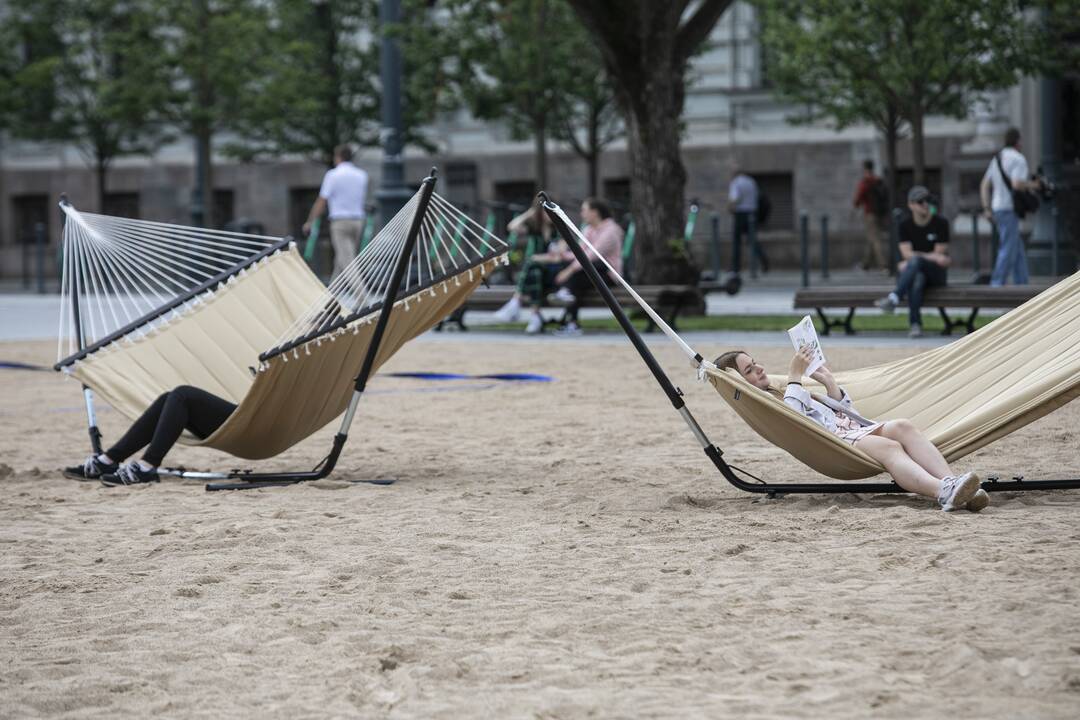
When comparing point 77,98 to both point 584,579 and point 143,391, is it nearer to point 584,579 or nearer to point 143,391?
point 143,391

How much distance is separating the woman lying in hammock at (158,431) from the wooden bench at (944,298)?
806cm

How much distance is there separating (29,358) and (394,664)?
12.2 metres

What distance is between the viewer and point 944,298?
14445 mm

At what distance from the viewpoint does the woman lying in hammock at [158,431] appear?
7.86 metres

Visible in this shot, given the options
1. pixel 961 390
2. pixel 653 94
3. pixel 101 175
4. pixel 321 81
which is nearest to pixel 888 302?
pixel 653 94

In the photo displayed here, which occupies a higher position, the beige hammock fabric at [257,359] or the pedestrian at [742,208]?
the pedestrian at [742,208]

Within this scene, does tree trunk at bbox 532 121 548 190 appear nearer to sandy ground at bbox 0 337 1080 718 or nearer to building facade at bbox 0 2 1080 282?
building facade at bbox 0 2 1080 282

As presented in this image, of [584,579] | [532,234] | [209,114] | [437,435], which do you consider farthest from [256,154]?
[584,579]

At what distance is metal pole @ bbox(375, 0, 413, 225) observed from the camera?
19.3 m

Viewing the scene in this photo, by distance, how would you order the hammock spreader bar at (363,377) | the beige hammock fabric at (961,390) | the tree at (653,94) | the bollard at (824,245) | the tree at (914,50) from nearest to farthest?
1. the beige hammock fabric at (961,390)
2. the hammock spreader bar at (363,377)
3. the tree at (653,94)
4. the tree at (914,50)
5. the bollard at (824,245)

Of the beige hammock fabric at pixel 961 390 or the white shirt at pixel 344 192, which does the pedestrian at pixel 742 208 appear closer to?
the white shirt at pixel 344 192

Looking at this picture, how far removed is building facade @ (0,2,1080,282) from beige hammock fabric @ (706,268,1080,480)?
47.7 ft

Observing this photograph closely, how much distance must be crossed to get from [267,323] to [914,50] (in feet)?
54.0

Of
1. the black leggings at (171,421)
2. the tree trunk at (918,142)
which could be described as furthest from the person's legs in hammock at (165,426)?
the tree trunk at (918,142)
